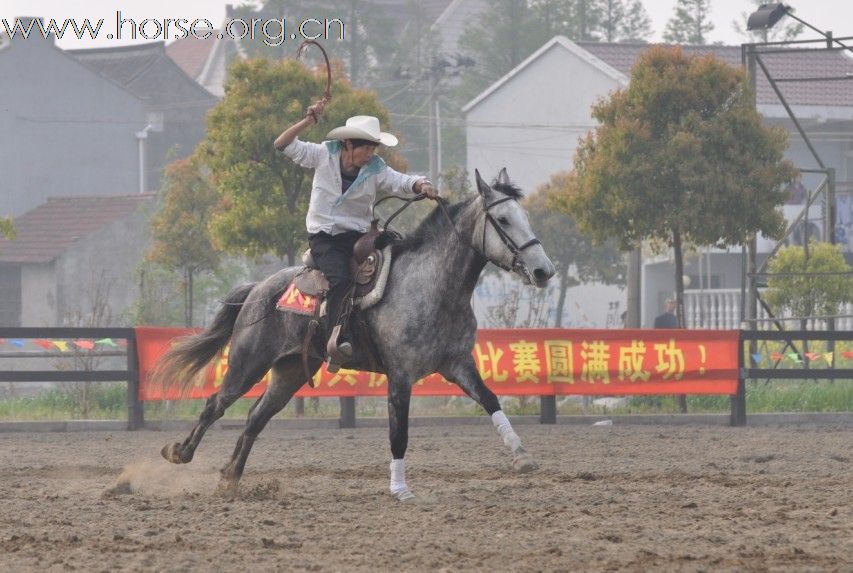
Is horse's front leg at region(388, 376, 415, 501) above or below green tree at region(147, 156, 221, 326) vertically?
below

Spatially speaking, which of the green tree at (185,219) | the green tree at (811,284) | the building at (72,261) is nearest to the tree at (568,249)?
the building at (72,261)

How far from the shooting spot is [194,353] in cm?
1133

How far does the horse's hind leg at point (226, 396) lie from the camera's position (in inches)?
416

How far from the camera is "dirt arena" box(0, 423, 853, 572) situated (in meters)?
7.02

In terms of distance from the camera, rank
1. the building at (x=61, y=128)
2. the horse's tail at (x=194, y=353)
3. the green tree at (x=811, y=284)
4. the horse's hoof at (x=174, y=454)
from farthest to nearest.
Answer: the building at (x=61, y=128) < the green tree at (x=811, y=284) < the horse's tail at (x=194, y=353) < the horse's hoof at (x=174, y=454)

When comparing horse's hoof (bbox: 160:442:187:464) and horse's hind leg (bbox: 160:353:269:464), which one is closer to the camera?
horse's hind leg (bbox: 160:353:269:464)

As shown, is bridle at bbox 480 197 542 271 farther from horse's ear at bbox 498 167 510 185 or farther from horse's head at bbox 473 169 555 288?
horse's ear at bbox 498 167 510 185

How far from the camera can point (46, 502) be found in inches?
380

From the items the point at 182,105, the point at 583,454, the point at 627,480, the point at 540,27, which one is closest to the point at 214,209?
the point at 583,454

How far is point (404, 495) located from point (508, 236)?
181 centimetres

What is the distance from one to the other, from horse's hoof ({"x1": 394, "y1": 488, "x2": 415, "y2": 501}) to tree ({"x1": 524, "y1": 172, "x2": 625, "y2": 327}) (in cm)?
3269

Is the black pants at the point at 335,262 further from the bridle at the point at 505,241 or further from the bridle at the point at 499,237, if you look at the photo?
the bridle at the point at 505,241

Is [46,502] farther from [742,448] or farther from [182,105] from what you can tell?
[182,105]

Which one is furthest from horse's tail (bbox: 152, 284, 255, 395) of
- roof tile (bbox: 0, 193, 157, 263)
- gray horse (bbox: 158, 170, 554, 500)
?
roof tile (bbox: 0, 193, 157, 263)
